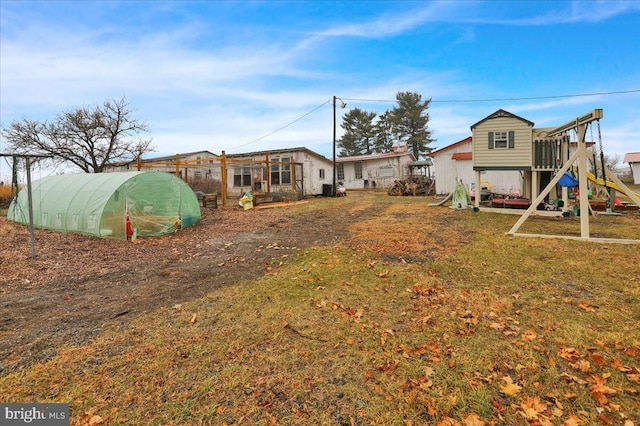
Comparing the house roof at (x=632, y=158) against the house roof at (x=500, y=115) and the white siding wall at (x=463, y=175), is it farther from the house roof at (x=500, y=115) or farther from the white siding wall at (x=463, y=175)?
the house roof at (x=500, y=115)

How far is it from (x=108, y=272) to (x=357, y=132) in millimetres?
47943

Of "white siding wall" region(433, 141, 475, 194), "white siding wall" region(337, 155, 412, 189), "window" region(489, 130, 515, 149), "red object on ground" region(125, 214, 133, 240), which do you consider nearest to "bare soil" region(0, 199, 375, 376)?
"red object on ground" region(125, 214, 133, 240)

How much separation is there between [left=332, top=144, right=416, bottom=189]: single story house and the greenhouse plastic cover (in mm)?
21163

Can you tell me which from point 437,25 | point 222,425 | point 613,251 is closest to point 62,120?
point 437,25

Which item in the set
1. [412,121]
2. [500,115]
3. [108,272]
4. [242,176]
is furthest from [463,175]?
[412,121]

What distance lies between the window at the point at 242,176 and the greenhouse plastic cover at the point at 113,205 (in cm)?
1198

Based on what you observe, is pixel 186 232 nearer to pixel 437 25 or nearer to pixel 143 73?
pixel 143 73

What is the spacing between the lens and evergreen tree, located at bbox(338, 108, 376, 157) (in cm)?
5004

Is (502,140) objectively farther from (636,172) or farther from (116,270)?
(636,172)

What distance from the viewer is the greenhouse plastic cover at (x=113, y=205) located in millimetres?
9234

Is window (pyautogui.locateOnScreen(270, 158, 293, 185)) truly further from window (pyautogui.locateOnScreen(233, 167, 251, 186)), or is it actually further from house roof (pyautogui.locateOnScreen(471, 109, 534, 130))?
house roof (pyautogui.locateOnScreen(471, 109, 534, 130))

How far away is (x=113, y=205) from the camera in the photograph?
30.3 ft

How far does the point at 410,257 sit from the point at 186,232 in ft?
25.9

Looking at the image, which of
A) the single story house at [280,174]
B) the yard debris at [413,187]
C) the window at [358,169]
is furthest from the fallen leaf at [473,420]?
the window at [358,169]
